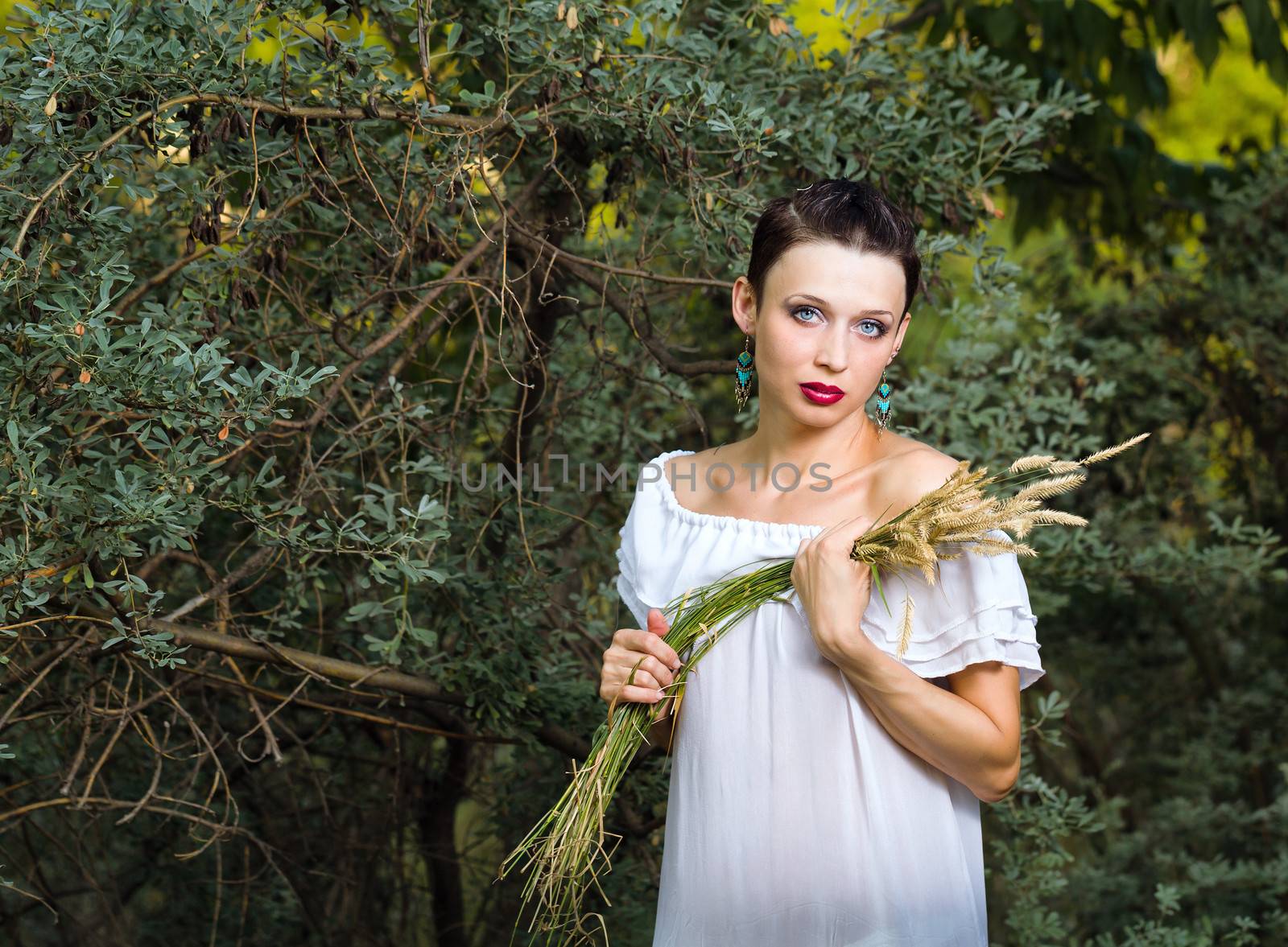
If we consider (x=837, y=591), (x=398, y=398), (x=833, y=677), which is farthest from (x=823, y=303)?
(x=398, y=398)

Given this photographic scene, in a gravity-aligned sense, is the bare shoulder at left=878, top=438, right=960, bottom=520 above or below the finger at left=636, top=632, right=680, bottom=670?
above

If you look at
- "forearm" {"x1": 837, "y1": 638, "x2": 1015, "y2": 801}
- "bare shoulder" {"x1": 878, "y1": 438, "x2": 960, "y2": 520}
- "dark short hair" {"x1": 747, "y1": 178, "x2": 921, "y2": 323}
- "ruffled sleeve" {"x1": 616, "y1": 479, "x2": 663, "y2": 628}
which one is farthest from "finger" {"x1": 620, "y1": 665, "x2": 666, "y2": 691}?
"dark short hair" {"x1": 747, "y1": 178, "x2": 921, "y2": 323}

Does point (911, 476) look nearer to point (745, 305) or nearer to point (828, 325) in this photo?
point (828, 325)

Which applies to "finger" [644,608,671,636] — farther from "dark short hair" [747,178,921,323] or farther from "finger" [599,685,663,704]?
"dark short hair" [747,178,921,323]

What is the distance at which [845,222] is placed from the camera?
1.76 m

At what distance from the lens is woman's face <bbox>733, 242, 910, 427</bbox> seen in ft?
5.79

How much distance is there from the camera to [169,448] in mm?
1950

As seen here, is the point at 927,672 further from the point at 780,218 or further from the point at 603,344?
the point at 603,344

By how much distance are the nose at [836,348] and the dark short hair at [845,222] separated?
118 millimetres

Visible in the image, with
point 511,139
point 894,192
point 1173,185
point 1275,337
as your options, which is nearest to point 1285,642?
point 1275,337

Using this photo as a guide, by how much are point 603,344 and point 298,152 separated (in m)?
0.80

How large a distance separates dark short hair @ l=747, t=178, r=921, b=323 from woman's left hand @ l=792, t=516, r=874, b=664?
0.40 m

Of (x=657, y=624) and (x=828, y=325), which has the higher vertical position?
(x=828, y=325)

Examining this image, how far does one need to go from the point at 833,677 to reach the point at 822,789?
0.15 metres
